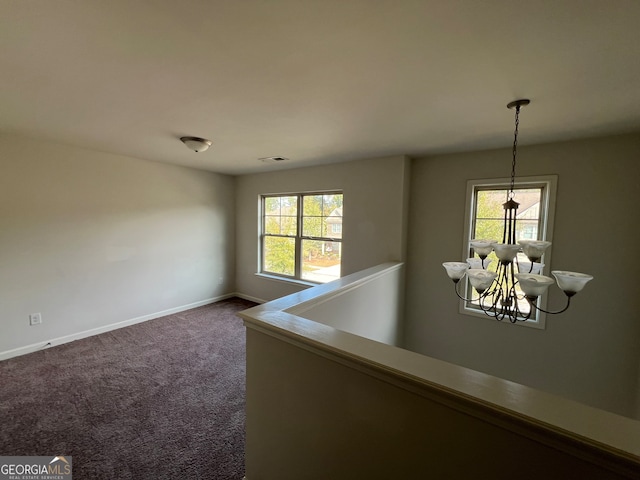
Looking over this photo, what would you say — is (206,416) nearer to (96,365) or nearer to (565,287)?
(96,365)

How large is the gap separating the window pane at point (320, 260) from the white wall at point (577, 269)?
56.8 inches

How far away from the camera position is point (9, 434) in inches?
69.7

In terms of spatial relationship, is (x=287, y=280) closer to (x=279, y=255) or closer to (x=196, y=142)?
(x=279, y=255)

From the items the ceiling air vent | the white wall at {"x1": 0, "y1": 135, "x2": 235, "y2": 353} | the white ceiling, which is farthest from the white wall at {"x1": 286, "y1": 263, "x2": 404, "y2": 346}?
the white wall at {"x1": 0, "y1": 135, "x2": 235, "y2": 353}

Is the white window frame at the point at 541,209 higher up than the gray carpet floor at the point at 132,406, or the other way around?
the white window frame at the point at 541,209

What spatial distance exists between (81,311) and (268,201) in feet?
9.71

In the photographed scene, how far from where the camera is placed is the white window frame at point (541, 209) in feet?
8.54

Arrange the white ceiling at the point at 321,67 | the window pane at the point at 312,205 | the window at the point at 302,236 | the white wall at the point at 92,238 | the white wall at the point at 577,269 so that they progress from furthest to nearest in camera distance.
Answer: the window pane at the point at 312,205 < the window at the point at 302,236 < the white wall at the point at 92,238 < the white wall at the point at 577,269 < the white ceiling at the point at 321,67

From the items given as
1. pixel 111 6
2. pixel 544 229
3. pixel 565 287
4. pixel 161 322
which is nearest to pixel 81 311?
pixel 161 322

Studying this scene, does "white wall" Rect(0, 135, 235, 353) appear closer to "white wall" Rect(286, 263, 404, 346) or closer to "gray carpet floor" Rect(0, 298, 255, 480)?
"gray carpet floor" Rect(0, 298, 255, 480)

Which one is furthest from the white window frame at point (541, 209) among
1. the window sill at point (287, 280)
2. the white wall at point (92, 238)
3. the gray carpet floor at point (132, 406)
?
the white wall at point (92, 238)

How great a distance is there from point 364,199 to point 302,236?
131cm

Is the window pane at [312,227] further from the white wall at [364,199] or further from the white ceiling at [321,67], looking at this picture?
the white ceiling at [321,67]

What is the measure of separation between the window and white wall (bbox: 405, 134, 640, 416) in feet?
4.80
